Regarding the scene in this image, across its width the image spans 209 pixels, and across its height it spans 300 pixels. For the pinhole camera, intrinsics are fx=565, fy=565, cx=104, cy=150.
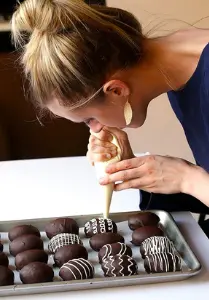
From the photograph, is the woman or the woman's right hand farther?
the woman's right hand

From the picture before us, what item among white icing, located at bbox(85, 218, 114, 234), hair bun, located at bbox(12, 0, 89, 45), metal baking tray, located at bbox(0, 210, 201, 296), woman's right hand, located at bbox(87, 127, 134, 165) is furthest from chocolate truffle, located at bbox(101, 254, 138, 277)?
hair bun, located at bbox(12, 0, 89, 45)

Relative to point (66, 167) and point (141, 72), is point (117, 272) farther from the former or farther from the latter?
point (66, 167)

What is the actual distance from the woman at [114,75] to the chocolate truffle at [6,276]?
28 cm

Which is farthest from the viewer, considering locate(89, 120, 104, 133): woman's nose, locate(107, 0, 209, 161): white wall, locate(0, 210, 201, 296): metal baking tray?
locate(107, 0, 209, 161): white wall

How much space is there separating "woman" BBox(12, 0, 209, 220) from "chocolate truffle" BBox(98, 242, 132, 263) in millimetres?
142

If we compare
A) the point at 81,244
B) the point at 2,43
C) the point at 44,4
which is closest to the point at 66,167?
the point at 81,244

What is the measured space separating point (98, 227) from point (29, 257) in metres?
0.16

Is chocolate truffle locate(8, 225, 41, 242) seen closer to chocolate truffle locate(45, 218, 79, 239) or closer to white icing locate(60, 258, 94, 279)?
chocolate truffle locate(45, 218, 79, 239)

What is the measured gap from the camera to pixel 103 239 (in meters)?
1.06

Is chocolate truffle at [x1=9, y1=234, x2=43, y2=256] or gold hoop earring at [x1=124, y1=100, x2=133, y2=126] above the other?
gold hoop earring at [x1=124, y1=100, x2=133, y2=126]

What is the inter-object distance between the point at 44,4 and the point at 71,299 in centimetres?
52

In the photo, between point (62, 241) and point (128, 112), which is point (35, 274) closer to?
point (62, 241)

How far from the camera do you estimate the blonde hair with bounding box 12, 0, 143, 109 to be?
0.99 m

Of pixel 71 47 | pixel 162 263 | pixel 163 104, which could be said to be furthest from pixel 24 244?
pixel 163 104
